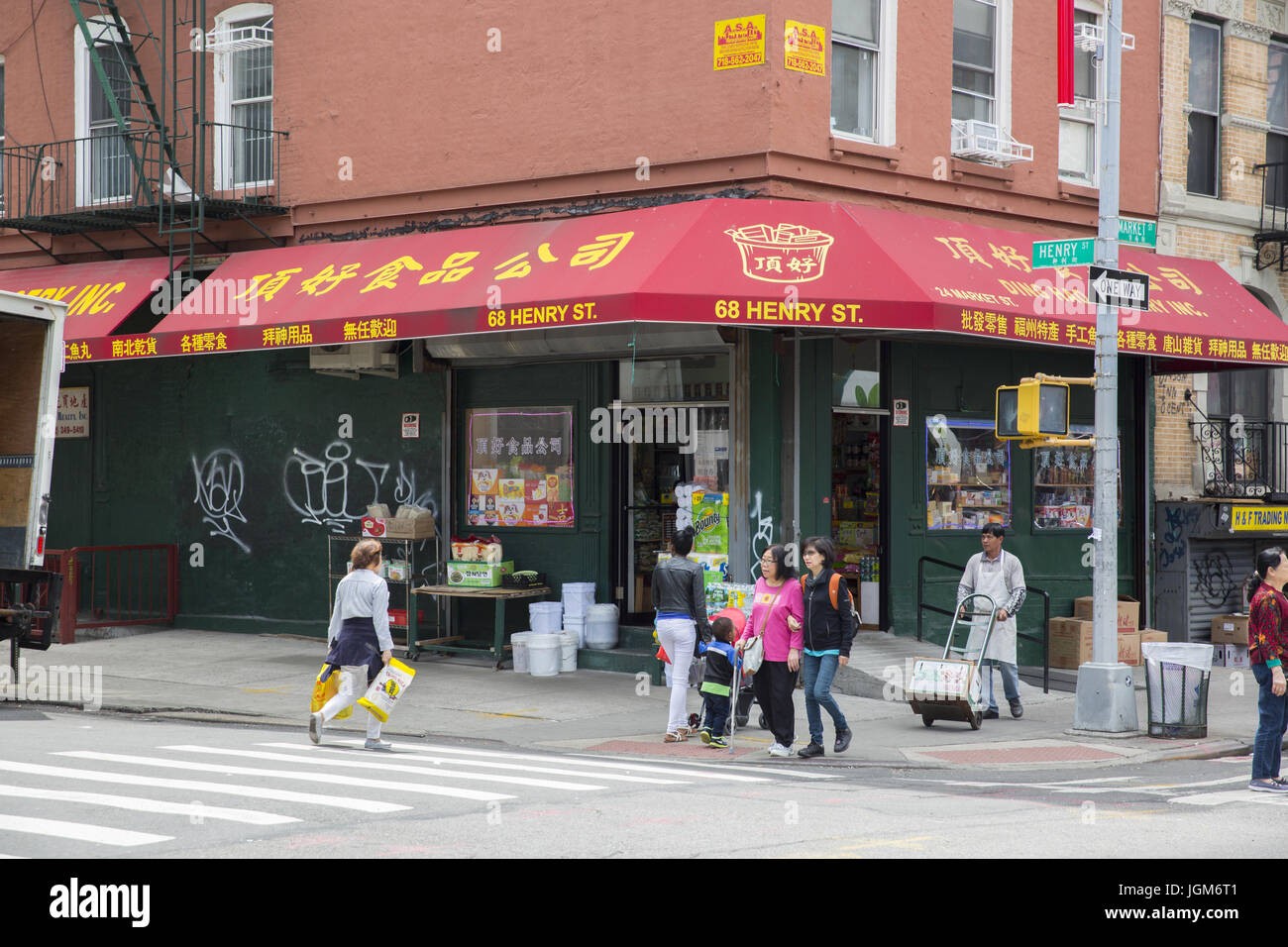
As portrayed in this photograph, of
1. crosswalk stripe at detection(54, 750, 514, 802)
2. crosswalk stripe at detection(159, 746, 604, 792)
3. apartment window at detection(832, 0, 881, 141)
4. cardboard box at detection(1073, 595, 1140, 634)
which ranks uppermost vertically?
apartment window at detection(832, 0, 881, 141)

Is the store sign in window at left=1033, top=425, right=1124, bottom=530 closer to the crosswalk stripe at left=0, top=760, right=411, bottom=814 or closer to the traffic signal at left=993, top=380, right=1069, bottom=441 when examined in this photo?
the traffic signal at left=993, top=380, right=1069, bottom=441

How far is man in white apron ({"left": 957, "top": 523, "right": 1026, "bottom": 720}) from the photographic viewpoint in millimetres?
14000

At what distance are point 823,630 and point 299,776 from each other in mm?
4244

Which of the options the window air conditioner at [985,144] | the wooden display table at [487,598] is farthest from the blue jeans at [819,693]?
the window air conditioner at [985,144]

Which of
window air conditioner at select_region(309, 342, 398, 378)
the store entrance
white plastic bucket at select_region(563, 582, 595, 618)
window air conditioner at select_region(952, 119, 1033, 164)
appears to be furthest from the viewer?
window air conditioner at select_region(309, 342, 398, 378)

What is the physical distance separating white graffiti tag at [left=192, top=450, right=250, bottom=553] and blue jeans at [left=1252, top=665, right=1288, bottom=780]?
12.9 m

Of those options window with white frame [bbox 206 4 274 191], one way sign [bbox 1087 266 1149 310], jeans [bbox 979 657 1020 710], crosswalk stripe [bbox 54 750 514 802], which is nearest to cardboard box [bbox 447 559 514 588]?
jeans [bbox 979 657 1020 710]

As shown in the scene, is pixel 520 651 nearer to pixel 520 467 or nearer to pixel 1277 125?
pixel 520 467

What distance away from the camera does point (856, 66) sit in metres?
15.7

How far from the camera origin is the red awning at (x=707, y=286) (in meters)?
13.8

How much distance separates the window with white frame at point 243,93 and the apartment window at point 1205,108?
11.5 m

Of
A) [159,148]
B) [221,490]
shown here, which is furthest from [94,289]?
[221,490]

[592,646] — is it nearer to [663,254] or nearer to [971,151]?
[663,254]

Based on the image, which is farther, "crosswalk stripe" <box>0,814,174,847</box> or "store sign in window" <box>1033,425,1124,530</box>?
"store sign in window" <box>1033,425,1124,530</box>
